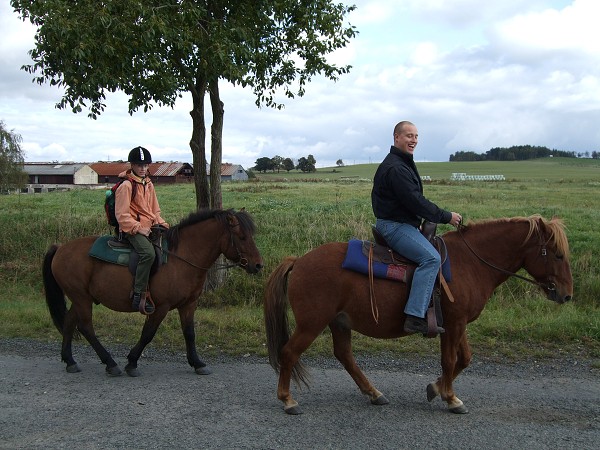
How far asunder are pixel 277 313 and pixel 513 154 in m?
118

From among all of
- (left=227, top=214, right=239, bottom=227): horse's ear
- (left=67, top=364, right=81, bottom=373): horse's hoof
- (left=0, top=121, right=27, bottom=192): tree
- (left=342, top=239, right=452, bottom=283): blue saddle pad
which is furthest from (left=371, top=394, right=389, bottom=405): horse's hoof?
(left=0, top=121, right=27, bottom=192): tree

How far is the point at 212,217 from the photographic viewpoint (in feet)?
22.9

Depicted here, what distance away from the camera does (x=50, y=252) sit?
7.34 meters

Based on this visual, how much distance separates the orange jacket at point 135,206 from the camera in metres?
6.59

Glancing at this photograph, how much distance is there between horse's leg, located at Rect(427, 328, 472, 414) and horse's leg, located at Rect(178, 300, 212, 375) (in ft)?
8.97

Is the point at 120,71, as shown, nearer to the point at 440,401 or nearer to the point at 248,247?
the point at 248,247

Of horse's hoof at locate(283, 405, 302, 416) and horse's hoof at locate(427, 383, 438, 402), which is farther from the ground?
horse's hoof at locate(427, 383, 438, 402)

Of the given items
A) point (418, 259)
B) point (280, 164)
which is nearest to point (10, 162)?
point (280, 164)

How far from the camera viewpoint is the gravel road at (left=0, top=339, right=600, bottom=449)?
446 cm

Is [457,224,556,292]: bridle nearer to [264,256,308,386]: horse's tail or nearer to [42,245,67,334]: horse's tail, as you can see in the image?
[264,256,308,386]: horse's tail

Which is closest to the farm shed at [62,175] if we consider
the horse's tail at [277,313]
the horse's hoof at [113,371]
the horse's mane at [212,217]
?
the horse's mane at [212,217]

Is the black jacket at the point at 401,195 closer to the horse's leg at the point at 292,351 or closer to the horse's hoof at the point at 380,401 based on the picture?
the horse's leg at the point at 292,351

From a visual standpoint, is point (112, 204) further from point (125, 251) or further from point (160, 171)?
point (160, 171)

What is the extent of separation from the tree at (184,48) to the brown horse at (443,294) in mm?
4525
